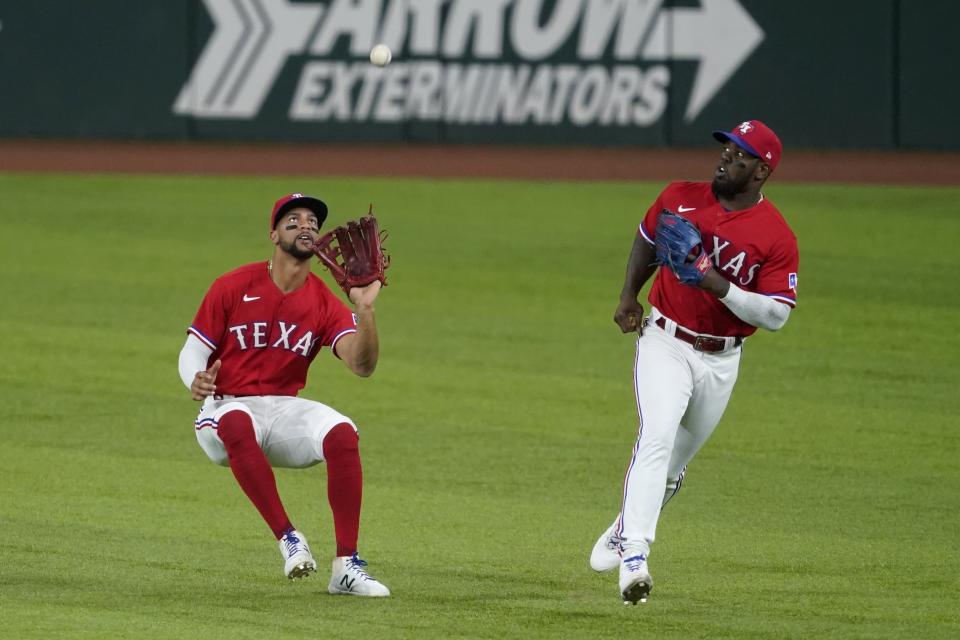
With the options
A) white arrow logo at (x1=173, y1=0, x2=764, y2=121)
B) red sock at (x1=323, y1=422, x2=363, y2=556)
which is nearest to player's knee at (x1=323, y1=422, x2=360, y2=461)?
red sock at (x1=323, y1=422, x2=363, y2=556)

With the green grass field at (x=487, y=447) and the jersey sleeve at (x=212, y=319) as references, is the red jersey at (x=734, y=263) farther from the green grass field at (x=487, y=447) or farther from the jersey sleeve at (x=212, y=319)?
the jersey sleeve at (x=212, y=319)

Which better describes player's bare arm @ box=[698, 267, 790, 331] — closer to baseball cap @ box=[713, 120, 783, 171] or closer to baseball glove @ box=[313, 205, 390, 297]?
baseball cap @ box=[713, 120, 783, 171]

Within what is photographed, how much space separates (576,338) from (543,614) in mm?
6907

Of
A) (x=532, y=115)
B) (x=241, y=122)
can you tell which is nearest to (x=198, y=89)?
(x=241, y=122)

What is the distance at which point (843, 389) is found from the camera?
11180 millimetres

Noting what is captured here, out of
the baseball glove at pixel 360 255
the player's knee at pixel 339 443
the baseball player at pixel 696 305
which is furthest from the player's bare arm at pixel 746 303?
the player's knee at pixel 339 443

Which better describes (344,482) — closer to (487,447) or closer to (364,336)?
(364,336)

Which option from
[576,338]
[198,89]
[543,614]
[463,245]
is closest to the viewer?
[543,614]

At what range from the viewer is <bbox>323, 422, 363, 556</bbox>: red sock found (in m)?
6.10

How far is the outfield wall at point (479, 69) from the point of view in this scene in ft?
68.4

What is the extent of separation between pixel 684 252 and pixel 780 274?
0.49 meters

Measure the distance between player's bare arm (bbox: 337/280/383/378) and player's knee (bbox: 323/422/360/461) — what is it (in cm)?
23

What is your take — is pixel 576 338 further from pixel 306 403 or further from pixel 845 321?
pixel 306 403

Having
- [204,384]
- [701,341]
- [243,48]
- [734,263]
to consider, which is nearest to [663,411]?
[701,341]
